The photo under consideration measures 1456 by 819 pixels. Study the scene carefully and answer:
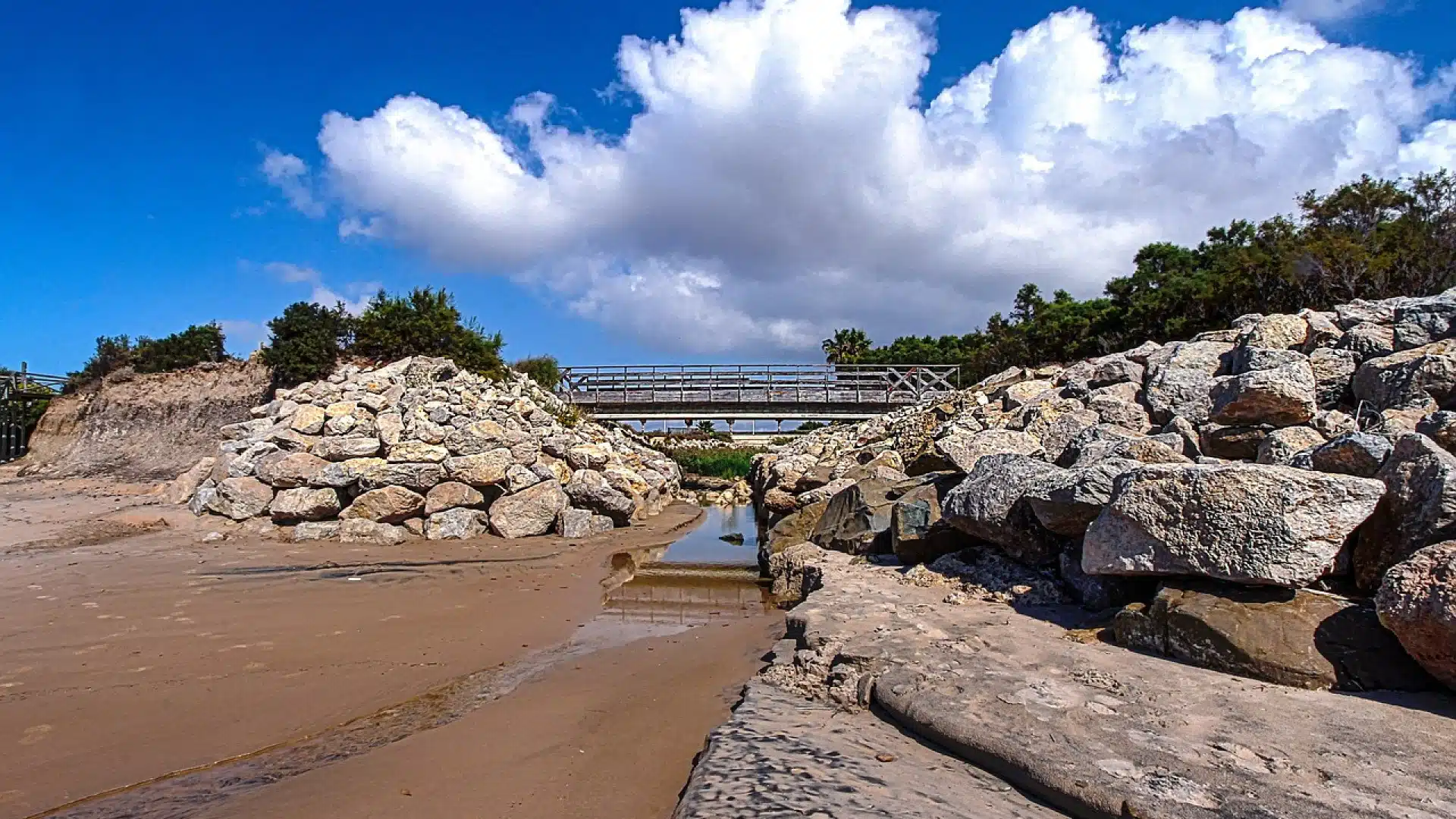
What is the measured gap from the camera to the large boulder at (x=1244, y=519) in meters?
4.46

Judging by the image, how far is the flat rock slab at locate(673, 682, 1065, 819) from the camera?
3.01 m

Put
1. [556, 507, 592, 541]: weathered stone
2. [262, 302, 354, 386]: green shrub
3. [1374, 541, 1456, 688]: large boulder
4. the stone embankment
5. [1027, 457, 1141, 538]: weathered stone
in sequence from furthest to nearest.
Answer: [262, 302, 354, 386]: green shrub → [556, 507, 592, 541]: weathered stone → [1027, 457, 1141, 538]: weathered stone → [1374, 541, 1456, 688]: large boulder → the stone embankment

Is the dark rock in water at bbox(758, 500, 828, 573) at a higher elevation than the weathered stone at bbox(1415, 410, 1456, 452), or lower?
lower

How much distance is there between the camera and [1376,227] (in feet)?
73.3

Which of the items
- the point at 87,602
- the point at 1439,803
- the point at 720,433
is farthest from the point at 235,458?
the point at 720,433

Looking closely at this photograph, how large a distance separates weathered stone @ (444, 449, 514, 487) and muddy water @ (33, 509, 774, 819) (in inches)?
113

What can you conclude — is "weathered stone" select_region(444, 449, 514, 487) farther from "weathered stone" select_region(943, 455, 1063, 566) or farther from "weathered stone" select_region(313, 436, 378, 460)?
"weathered stone" select_region(943, 455, 1063, 566)

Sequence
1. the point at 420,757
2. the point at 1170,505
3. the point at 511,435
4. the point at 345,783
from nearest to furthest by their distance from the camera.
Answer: the point at 345,783 < the point at 420,757 < the point at 1170,505 < the point at 511,435

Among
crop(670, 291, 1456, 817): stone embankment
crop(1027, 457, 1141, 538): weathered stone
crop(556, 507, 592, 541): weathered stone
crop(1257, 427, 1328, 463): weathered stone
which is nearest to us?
crop(670, 291, 1456, 817): stone embankment

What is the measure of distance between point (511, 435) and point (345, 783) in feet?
38.4

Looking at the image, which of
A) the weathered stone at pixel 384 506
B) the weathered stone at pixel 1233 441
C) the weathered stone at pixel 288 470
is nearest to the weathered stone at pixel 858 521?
the weathered stone at pixel 1233 441

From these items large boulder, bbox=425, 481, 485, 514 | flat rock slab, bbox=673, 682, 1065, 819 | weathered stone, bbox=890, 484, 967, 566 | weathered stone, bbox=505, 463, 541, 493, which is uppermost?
weathered stone, bbox=505, 463, 541, 493

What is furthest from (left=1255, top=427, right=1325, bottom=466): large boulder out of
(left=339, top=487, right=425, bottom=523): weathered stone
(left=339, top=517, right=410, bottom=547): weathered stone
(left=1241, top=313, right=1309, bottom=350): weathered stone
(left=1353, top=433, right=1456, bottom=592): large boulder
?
(left=339, top=487, right=425, bottom=523): weathered stone

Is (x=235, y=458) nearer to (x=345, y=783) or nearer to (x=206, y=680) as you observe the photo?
(x=206, y=680)
